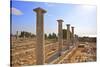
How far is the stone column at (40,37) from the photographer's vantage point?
2.38m

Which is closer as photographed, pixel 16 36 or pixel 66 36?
pixel 16 36

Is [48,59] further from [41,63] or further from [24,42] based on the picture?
[24,42]

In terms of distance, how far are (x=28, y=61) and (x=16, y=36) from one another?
36 cm

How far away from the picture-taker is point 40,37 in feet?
7.86

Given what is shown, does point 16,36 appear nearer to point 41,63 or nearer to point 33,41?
point 33,41

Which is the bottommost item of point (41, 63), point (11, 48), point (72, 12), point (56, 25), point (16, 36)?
point (41, 63)

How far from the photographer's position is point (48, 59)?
2.43 metres

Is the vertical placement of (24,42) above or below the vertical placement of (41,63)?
above

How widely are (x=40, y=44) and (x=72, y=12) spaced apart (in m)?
0.64

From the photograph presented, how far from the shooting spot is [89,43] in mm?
2607

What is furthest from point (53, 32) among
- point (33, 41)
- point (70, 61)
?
point (70, 61)

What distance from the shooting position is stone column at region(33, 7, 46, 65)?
2.38m
